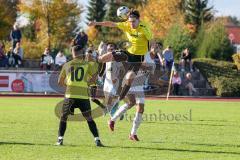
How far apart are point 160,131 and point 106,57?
7.84 ft

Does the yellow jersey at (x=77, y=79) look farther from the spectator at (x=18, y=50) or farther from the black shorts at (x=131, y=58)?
the spectator at (x=18, y=50)

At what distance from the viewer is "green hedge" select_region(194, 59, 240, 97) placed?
3728 centimetres

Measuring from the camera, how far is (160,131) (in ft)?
49.1

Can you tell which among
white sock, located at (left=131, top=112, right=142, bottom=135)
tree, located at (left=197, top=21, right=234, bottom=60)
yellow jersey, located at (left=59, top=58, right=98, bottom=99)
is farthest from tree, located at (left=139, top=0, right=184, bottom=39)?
yellow jersey, located at (left=59, top=58, right=98, bottom=99)

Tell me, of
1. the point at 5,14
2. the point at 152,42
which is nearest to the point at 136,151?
the point at 152,42

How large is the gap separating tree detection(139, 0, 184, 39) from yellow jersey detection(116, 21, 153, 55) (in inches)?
2140

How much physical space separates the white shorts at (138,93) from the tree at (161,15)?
53967mm

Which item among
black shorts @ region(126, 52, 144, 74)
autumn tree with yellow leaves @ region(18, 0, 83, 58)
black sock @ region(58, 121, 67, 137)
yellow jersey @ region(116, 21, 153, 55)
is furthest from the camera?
autumn tree with yellow leaves @ region(18, 0, 83, 58)

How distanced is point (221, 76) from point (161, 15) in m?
30.4

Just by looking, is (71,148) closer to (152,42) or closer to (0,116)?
(152,42)

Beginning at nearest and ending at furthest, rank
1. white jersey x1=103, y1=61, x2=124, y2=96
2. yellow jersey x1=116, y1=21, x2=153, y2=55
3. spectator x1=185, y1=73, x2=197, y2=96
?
yellow jersey x1=116, y1=21, x2=153, y2=55
white jersey x1=103, y1=61, x2=124, y2=96
spectator x1=185, y1=73, x2=197, y2=96

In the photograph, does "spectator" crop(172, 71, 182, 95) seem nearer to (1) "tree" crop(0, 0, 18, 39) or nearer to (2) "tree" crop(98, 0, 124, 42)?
(1) "tree" crop(0, 0, 18, 39)

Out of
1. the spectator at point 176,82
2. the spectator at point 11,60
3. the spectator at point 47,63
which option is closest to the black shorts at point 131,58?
the spectator at point 176,82

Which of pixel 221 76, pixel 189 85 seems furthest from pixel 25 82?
pixel 221 76
